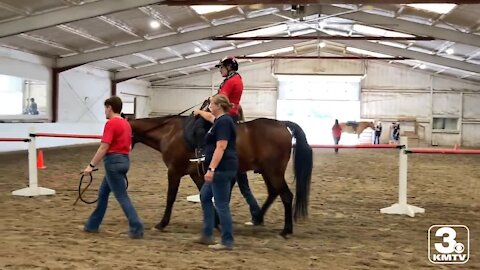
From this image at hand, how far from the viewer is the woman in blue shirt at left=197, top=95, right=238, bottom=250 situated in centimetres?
468

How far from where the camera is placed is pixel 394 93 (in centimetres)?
3139

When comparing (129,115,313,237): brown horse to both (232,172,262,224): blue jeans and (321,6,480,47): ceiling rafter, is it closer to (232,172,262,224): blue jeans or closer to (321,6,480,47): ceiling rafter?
(232,172,262,224): blue jeans

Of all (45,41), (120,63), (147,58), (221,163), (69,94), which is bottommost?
(221,163)

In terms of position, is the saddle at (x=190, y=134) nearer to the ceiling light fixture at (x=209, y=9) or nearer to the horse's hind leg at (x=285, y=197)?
the horse's hind leg at (x=285, y=197)

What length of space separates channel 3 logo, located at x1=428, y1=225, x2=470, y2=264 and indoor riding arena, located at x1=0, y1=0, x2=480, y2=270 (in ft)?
0.09

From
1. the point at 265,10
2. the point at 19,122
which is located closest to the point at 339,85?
the point at 265,10

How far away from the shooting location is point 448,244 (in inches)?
212

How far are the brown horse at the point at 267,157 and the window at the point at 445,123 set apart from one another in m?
28.0

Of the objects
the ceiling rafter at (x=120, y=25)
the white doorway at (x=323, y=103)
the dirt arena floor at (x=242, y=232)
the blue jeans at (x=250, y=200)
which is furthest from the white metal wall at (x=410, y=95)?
the blue jeans at (x=250, y=200)

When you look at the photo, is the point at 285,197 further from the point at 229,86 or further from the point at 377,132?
the point at 377,132

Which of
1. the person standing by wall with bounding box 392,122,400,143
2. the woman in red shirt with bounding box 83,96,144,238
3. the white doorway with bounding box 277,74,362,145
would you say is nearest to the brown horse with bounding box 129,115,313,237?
the woman in red shirt with bounding box 83,96,144,238

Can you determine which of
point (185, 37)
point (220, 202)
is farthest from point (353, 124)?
point (220, 202)

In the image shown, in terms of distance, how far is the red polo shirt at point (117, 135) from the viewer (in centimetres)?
520

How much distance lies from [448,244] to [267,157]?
6.94 feet
